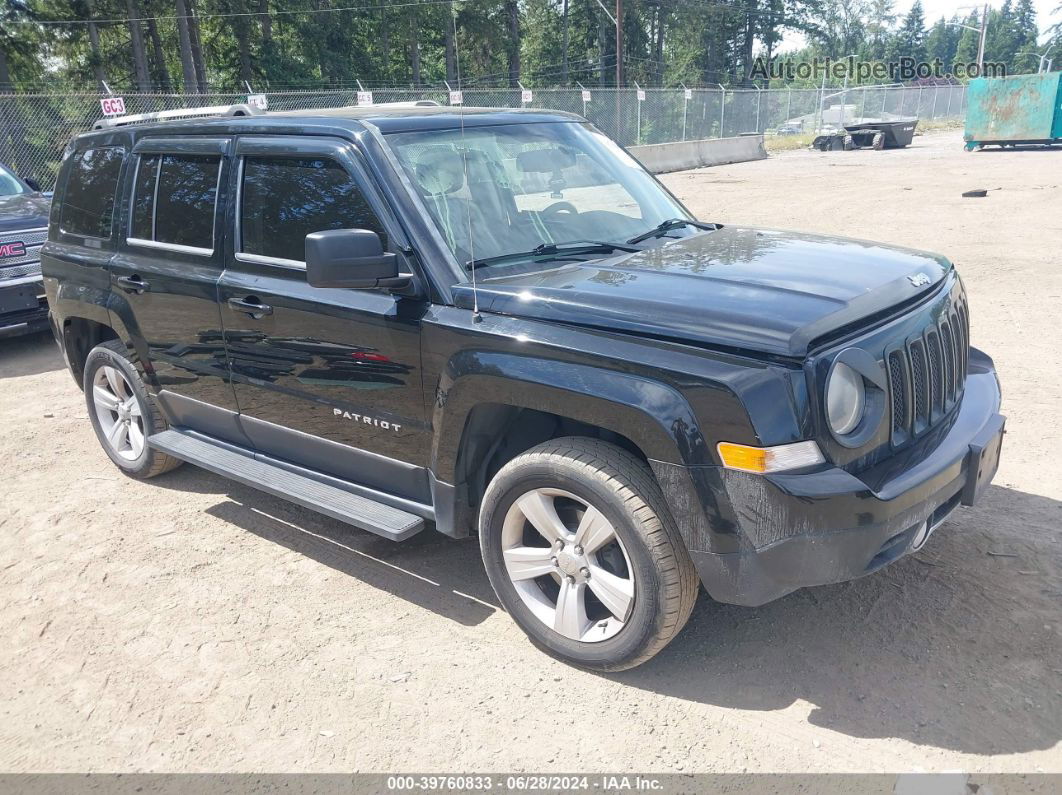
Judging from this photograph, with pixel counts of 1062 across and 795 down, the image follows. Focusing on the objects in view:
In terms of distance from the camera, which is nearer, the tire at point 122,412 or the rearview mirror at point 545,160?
the rearview mirror at point 545,160

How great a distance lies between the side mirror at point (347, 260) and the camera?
10.6ft

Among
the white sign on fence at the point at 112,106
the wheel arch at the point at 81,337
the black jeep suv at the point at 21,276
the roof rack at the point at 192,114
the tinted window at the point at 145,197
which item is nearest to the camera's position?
the roof rack at the point at 192,114

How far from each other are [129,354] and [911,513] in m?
4.17

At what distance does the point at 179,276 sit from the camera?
14.6ft

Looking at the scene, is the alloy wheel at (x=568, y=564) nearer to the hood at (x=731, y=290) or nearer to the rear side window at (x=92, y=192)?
the hood at (x=731, y=290)

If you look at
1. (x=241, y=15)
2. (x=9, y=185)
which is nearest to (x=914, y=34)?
(x=241, y=15)

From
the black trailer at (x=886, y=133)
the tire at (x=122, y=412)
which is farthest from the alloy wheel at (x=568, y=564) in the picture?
the black trailer at (x=886, y=133)

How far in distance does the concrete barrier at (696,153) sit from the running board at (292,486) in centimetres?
2245

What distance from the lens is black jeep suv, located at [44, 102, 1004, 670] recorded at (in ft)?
9.30

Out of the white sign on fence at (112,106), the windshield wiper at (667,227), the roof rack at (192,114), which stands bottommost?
the windshield wiper at (667,227)

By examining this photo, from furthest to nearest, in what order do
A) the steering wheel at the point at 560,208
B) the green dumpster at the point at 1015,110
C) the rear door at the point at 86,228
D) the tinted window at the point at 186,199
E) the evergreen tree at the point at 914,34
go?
the evergreen tree at the point at 914,34
the green dumpster at the point at 1015,110
the rear door at the point at 86,228
the tinted window at the point at 186,199
the steering wheel at the point at 560,208

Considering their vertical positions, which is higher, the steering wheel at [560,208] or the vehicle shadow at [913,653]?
the steering wheel at [560,208]

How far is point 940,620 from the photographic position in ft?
11.6

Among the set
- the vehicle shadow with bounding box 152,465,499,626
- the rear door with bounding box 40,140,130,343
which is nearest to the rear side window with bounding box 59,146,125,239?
the rear door with bounding box 40,140,130,343
